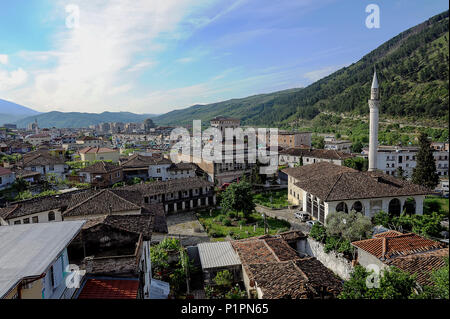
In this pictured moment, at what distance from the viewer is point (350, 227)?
10.6m

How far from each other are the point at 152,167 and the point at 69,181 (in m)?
7.11

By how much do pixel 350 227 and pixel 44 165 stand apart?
96.1ft

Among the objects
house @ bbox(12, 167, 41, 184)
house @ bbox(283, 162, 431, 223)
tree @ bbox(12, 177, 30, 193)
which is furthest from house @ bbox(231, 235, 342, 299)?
house @ bbox(12, 167, 41, 184)

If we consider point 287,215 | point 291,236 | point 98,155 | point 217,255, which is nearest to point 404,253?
point 291,236

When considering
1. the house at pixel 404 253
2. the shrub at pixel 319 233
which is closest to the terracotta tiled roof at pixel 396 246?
the house at pixel 404 253

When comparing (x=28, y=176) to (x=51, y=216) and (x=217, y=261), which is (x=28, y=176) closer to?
(x=51, y=216)

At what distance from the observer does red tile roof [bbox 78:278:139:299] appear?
5.34m

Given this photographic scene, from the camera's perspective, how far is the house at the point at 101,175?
24.3 metres

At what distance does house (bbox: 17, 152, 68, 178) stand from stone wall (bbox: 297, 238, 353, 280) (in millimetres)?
25417

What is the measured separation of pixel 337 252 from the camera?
9938 mm
